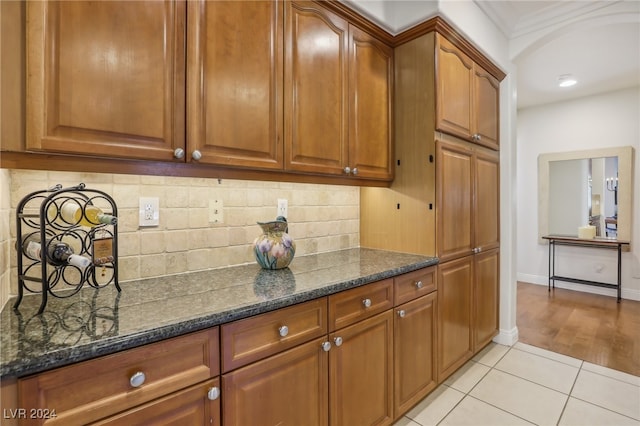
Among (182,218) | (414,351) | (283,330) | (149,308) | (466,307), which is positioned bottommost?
(414,351)

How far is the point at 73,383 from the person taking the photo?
705 millimetres

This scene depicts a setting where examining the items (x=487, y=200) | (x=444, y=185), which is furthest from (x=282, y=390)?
(x=487, y=200)

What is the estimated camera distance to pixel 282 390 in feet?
3.63

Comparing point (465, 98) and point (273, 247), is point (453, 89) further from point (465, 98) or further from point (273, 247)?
point (273, 247)

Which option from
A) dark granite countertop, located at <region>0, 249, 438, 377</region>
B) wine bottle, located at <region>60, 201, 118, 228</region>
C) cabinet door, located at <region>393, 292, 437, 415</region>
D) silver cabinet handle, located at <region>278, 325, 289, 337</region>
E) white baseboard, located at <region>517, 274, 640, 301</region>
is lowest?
white baseboard, located at <region>517, 274, 640, 301</region>

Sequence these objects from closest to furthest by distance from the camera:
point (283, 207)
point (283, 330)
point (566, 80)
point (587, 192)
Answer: point (283, 330) < point (283, 207) < point (566, 80) < point (587, 192)

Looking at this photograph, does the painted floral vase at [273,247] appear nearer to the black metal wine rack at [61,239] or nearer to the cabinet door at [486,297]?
the black metal wine rack at [61,239]

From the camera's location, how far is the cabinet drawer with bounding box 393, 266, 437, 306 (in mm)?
1580

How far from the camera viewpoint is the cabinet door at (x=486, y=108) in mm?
2254

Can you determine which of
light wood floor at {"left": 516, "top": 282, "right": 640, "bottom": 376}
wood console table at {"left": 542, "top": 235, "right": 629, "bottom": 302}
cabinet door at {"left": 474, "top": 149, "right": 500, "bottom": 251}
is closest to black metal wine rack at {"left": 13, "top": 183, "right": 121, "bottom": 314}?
cabinet door at {"left": 474, "top": 149, "right": 500, "bottom": 251}

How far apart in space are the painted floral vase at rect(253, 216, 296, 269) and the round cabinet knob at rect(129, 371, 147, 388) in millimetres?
768

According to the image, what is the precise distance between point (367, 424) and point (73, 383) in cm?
125

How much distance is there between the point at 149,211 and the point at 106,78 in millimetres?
551

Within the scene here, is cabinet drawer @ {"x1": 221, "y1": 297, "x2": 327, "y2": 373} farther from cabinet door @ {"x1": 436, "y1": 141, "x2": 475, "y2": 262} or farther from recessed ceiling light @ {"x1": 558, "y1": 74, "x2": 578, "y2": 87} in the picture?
recessed ceiling light @ {"x1": 558, "y1": 74, "x2": 578, "y2": 87}
